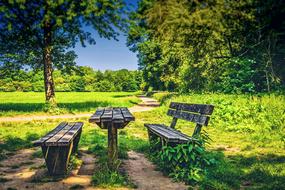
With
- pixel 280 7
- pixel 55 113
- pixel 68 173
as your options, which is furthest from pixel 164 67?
pixel 68 173

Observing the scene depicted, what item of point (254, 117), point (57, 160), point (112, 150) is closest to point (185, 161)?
point (112, 150)

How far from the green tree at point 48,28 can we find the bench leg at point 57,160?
1227 centimetres

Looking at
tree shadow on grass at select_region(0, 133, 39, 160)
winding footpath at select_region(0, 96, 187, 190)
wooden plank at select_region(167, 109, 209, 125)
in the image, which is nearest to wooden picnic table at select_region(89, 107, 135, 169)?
winding footpath at select_region(0, 96, 187, 190)

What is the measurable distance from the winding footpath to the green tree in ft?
37.2

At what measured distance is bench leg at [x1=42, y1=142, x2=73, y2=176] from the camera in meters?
4.97

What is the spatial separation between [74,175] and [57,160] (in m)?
0.40

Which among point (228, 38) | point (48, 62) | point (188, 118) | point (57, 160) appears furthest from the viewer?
point (48, 62)

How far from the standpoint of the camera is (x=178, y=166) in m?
5.19

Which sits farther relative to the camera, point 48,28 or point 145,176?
point 48,28

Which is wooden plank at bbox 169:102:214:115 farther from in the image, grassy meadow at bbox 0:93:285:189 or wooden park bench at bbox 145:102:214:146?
grassy meadow at bbox 0:93:285:189

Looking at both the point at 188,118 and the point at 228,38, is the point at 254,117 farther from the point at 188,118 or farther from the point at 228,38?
the point at 228,38

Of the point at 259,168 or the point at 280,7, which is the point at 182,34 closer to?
the point at 280,7

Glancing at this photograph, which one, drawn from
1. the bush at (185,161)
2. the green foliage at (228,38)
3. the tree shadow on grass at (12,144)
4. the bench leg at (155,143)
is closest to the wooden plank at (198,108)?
the bush at (185,161)

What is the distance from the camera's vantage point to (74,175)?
16.7 feet
